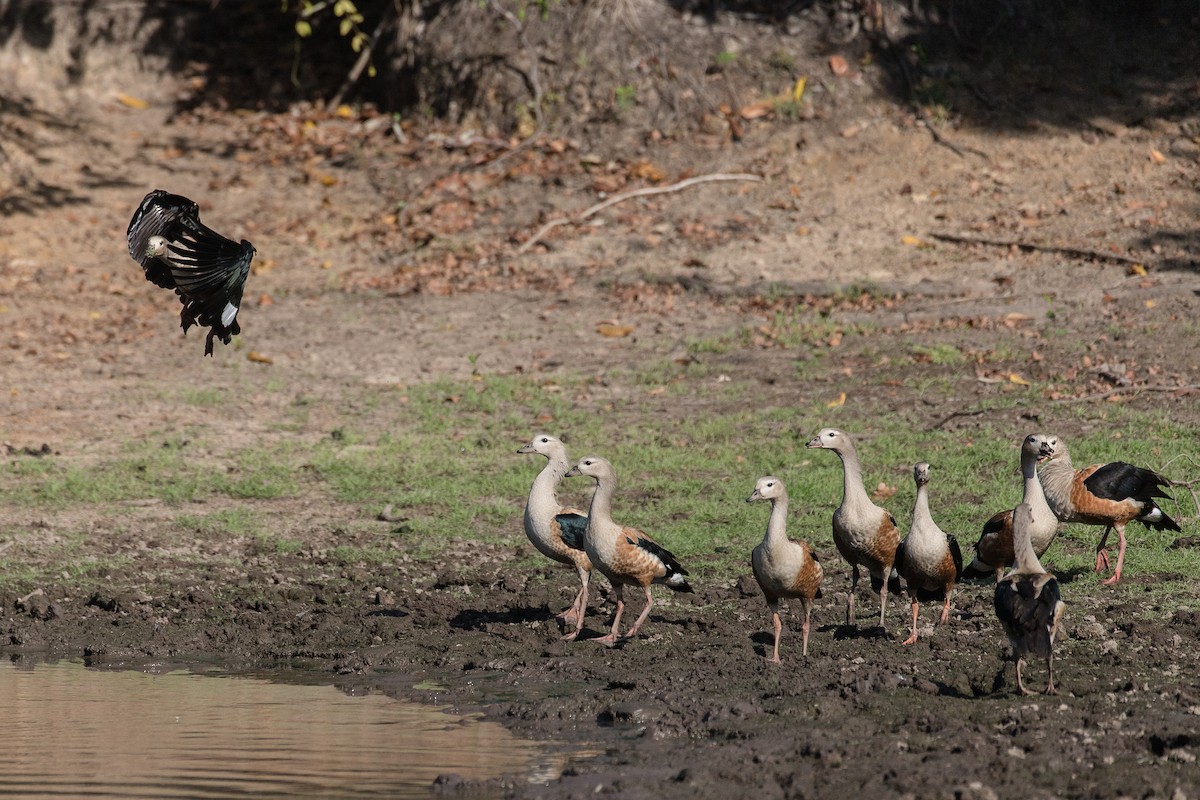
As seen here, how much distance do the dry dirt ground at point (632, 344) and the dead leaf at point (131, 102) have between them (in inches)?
4.3

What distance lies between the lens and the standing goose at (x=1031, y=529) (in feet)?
30.2

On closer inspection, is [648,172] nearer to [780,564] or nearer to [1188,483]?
[1188,483]

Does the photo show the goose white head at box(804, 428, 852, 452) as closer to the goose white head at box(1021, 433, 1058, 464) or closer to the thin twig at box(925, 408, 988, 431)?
the goose white head at box(1021, 433, 1058, 464)

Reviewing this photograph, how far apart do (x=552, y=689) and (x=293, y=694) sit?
4.86 ft

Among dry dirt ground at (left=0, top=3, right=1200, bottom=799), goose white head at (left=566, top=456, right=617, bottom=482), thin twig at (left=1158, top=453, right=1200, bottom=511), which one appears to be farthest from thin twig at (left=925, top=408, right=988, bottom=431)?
goose white head at (left=566, top=456, right=617, bottom=482)

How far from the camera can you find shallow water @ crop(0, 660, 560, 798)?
6988mm

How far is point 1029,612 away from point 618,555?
2495 millimetres

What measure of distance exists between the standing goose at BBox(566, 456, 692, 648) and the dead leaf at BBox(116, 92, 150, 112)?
58.6 feet

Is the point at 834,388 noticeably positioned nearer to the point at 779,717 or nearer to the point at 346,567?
the point at 346,567

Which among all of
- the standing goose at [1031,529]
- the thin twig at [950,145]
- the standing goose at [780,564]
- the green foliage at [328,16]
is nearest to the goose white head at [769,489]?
the standing goose at [780,564]

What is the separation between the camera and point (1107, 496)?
10047 millimetres

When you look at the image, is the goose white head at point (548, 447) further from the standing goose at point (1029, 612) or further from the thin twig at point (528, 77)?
the thin twig at point (528, 77)

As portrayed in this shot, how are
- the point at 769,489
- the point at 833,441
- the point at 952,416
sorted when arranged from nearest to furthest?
the point at 769,489 → the point at 833,441 → the point at 952,416

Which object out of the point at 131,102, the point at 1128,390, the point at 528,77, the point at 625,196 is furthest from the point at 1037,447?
the point at 131,102
